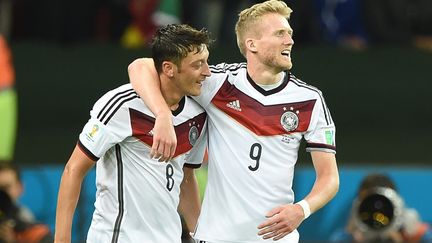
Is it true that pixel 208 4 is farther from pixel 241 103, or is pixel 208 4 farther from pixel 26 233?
pixel 241 103

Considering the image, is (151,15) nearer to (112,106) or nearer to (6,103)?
(6,103)

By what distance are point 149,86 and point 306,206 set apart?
2.87 ft

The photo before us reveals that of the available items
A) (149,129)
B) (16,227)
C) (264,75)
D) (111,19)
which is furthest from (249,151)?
(111,19)

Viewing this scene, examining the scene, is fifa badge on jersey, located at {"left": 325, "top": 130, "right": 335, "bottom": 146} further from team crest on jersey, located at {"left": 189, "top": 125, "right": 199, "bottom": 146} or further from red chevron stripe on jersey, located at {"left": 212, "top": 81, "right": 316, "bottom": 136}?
team crest on jersey, located at {"left": 189, "top": 125, "right": 199, "bottom": 146}

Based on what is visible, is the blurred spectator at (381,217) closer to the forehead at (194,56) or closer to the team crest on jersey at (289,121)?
the team crest on jersey at (289,121)

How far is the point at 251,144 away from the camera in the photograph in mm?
6309

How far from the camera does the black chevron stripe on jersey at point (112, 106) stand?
6.16m

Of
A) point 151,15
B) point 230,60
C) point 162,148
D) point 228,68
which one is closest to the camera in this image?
point 162,148

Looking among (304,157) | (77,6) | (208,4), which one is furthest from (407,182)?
(77,6)

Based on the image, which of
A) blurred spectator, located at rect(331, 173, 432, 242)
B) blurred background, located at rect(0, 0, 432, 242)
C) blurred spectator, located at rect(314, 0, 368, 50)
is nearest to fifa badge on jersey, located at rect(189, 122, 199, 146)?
blurred spectator, located at rect(331, 173, 432, 242)

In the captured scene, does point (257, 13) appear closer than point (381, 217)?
Yes

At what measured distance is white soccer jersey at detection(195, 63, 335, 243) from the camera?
20.6ft

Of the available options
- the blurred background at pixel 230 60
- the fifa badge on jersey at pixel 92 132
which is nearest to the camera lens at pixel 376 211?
the fifa badge on jersey at pixel 92 132

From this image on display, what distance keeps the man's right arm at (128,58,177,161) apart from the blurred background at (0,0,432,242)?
14.1 ft
